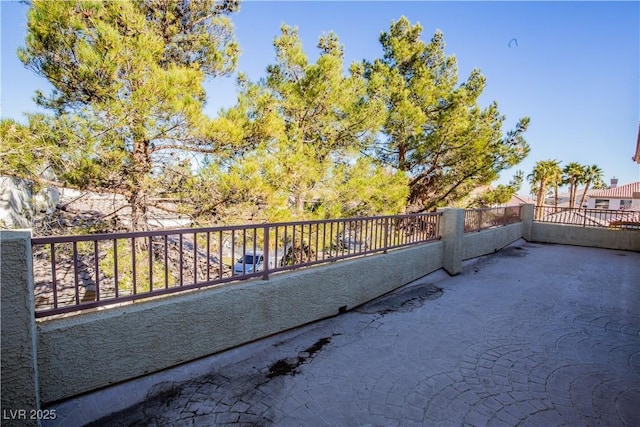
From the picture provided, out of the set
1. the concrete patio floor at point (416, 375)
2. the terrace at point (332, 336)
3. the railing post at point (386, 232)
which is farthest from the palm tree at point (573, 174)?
the railing post at point (386, 232)

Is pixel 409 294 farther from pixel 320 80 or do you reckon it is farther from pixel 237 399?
pixel 320 80

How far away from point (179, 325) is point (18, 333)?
3.77 feet

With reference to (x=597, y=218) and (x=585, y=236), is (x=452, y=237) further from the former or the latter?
(x=597, y=218)

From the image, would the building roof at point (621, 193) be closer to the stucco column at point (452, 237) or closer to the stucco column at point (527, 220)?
the stucco column at point (527, 220)

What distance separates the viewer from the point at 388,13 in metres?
11.1

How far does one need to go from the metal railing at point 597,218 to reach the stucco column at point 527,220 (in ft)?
2.77

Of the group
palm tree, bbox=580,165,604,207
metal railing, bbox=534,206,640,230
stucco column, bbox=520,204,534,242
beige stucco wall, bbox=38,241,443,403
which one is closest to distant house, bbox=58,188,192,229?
beige stucco wall, bbox=38,241,443,403

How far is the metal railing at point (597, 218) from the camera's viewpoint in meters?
10.7

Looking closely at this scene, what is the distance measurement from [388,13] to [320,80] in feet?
18.4

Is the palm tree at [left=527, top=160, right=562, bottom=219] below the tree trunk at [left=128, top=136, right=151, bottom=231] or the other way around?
the other way around

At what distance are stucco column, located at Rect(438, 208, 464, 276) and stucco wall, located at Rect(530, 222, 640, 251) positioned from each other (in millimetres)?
7242

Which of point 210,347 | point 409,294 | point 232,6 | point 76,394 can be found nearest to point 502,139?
point 409,294

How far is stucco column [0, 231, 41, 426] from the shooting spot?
1.98m

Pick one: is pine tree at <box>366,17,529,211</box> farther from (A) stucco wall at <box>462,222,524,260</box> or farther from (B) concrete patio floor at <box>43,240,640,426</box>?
(B) concrete patio floor at <box>43,240,640,426</box>
